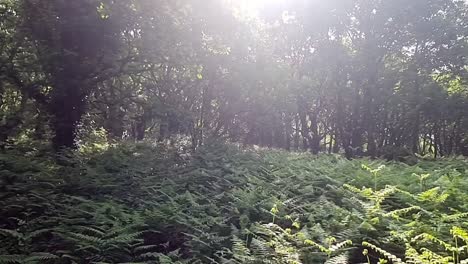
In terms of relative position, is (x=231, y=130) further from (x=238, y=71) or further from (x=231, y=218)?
(x=231, y=218)

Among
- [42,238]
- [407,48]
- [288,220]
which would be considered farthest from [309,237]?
[407,48]

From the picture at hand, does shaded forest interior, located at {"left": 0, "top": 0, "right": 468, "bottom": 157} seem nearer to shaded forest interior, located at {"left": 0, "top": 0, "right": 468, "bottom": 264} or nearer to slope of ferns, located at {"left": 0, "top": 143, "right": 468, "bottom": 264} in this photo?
shaded forest interior, located at {"left": 0, "top": 0, "right": 468, "bottom": 264}

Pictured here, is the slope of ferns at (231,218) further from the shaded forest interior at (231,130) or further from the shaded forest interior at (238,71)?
the shaded forest interior at (238,71)

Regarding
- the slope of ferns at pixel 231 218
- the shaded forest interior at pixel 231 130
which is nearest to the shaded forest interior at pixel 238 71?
the shaded forest interior at pixel 231 130

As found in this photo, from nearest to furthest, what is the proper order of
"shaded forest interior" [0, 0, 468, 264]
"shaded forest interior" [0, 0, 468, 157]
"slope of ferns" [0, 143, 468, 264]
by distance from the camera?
1. "slope of ferns" [0, 143, 468, 264]
2. "shaded forest interior" [0, 0, 468, 264]
3. "shaded forest interior" [0, 0, 468, 157]

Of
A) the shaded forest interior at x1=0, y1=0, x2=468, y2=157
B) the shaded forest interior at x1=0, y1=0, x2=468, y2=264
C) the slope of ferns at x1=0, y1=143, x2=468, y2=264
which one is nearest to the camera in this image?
the slope of ferns at x1=0, y1=143, x2=468, y2=264

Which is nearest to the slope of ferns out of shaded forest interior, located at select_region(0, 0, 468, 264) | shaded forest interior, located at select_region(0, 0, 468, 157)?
shaded forest interior, located at select_region(0, 0, 468, 264)

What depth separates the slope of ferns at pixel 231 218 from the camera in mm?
5176

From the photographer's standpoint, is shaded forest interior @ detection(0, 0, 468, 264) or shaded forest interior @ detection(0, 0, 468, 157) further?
shaded forest interior @ detection(0, 0, 468, 157)

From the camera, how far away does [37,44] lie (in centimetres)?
1579

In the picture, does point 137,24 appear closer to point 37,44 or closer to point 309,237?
point 37,44

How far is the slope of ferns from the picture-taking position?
204 inches

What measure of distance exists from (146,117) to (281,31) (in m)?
13.6

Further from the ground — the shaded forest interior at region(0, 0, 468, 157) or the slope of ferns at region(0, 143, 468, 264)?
the shaded forest interior at region(0, 0, 468, 157)
